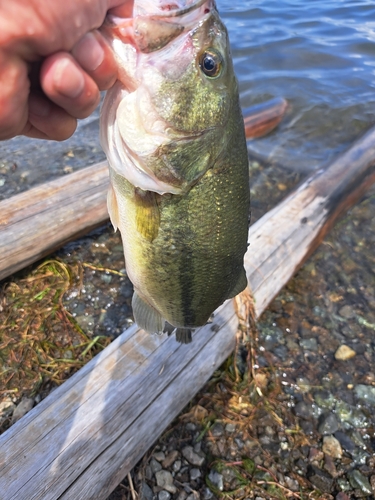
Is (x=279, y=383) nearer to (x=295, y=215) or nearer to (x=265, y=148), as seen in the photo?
(x=295, y=215)

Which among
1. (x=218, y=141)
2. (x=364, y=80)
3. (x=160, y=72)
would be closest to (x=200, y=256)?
(x=218, y=141)

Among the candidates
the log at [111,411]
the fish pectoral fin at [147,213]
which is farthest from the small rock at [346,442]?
the fish pectoral fin at [147,213]

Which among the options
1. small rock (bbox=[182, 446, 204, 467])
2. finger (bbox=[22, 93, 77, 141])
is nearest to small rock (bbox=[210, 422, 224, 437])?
small rock (bbox=[182, 446, 204, 467])

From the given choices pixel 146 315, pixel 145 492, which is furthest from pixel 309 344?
pixel 146 315

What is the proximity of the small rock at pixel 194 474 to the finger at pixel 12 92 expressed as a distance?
2.58 metres

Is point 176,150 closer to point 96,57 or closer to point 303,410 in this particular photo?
point 96,57

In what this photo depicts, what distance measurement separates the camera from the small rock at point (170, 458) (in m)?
2.86

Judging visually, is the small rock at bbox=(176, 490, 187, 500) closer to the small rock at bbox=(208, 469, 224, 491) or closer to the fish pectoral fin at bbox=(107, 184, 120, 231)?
the small rock at bbox=(208, 469, 224, 491)

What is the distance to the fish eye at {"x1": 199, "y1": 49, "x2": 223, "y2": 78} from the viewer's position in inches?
58.7

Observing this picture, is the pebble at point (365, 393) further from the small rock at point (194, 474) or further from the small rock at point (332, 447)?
the small rock at point (194, 474)

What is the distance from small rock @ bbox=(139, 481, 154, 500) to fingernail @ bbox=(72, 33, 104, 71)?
263 cm

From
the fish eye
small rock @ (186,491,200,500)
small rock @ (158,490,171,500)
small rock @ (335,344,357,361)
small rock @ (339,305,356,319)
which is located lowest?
small rock @ (339,305,356,319)

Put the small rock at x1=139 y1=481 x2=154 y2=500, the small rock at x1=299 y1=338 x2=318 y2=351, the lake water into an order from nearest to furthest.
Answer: the small rock at x1=139 y1=481 x2=154 y2=500 < the small rock at x1=299 y1=338 x2=318 y2=351 < the lake water

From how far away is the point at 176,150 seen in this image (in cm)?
158
